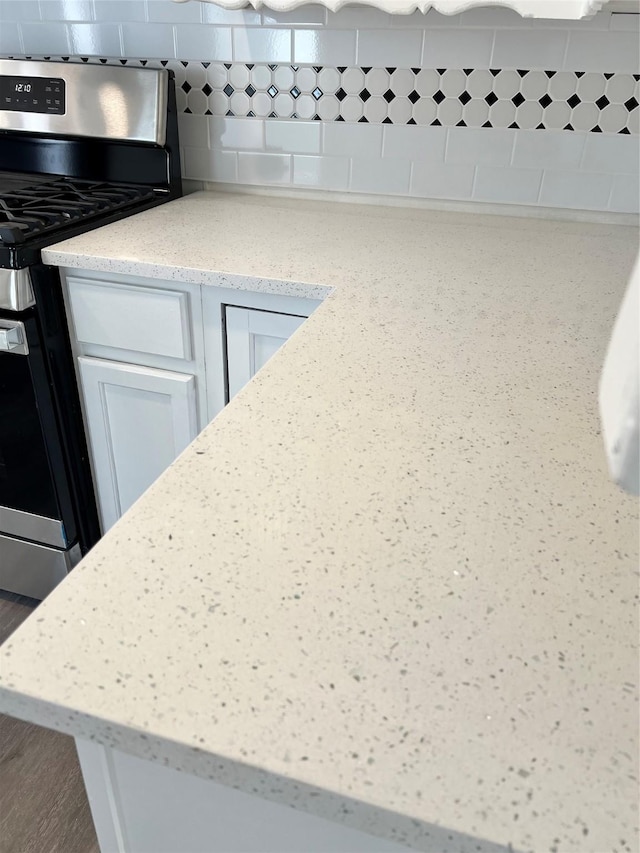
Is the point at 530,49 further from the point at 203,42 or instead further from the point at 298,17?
the point at 203,42

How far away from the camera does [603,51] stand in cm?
147

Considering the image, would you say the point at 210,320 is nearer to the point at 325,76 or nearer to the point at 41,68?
the point at 325,76

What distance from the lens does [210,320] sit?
135cm

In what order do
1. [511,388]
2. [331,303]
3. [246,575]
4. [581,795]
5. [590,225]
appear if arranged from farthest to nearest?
[590,225]
[331,303]
[511,388]
[246,575]
[581,795]

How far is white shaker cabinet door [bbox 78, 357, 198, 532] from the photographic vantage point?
1.45m

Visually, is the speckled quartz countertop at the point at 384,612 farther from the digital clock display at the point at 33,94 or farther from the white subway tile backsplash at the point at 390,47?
the digital clock display at the point at 33,94

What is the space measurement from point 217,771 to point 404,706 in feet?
0.39

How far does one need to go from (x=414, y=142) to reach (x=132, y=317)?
82cm

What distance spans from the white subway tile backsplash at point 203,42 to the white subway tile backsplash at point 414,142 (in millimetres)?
464

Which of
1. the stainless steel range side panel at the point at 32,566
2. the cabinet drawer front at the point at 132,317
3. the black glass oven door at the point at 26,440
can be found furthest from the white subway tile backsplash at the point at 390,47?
the stainless steel range side panel at the point at 32,566

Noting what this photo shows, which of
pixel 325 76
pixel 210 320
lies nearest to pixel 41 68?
pixel 325 76

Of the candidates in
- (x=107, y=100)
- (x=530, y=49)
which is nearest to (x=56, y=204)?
(x=107, y=100)

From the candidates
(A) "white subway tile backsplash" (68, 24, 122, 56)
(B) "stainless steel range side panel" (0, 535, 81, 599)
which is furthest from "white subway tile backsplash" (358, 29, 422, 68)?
(B) "stainless steel range side panel" (0, 535, 81, 599)

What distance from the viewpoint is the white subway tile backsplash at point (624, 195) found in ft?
5.13
